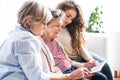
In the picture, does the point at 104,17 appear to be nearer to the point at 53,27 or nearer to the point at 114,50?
the point at 114,50

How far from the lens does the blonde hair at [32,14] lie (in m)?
1.54

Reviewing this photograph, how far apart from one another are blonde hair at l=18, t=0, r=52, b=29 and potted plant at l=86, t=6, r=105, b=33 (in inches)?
77.7

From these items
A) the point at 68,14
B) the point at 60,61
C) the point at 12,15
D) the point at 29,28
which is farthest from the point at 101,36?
the point at 29,28

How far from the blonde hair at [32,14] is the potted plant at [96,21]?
1.97 meters

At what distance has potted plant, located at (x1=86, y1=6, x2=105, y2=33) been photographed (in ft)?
11.5

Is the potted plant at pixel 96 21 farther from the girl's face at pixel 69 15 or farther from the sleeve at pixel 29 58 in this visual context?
the sleeve at pixel 29 58

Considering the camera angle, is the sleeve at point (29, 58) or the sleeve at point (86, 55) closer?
the sleeve at point (29, 58)

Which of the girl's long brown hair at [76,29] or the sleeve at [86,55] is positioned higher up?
the girl's long brown hair at [76,29]

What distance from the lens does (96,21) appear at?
356cm

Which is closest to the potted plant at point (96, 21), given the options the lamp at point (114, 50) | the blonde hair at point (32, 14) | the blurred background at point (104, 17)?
the blurred background at point (104, 17)

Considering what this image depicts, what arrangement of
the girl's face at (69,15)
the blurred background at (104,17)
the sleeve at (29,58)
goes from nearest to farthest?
1. the sleeve at (29,58)
2. the girl's face at (69,15)
3. the blurred background at (104,17)

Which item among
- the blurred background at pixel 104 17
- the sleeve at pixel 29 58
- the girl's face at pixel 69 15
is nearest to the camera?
the sleeve at pixel 29 58

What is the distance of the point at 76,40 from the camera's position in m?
2.54

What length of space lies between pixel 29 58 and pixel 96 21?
2.22 m
